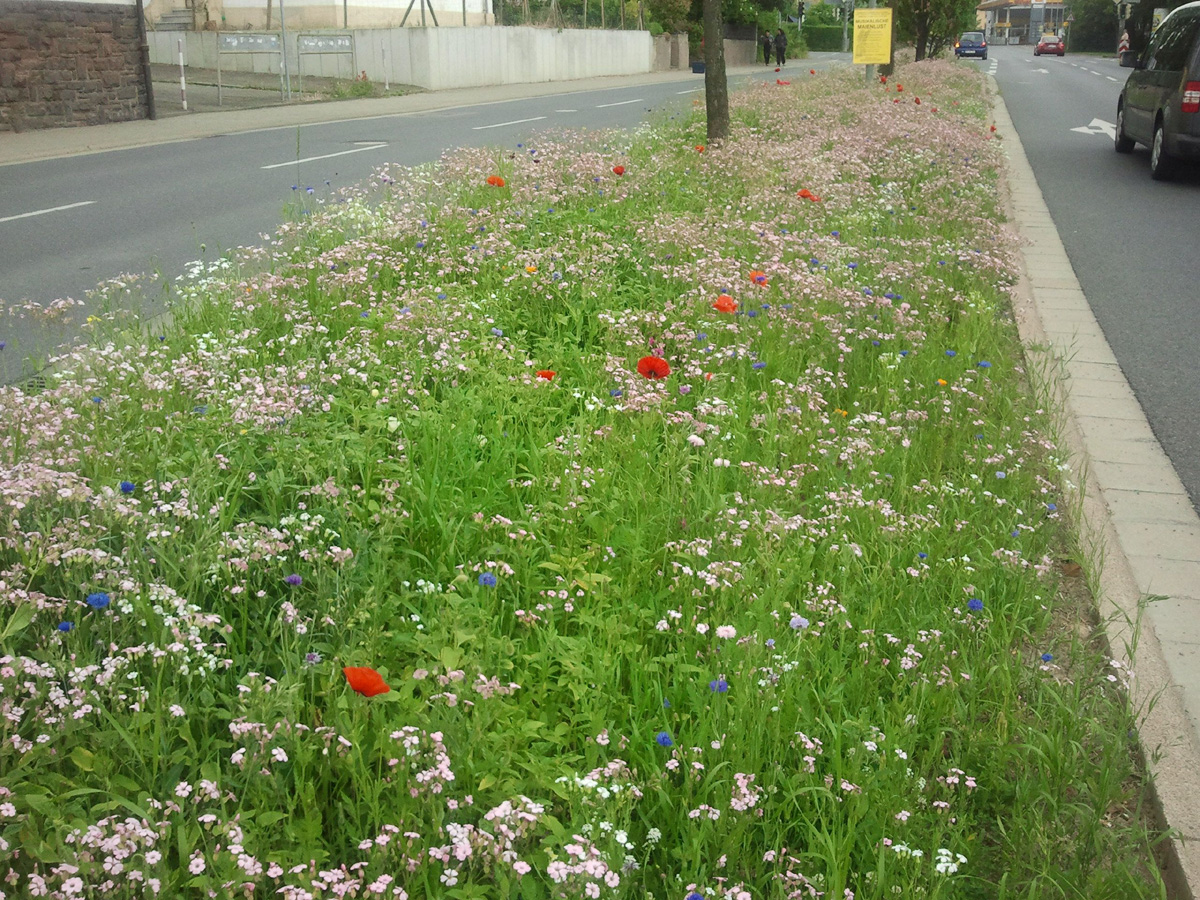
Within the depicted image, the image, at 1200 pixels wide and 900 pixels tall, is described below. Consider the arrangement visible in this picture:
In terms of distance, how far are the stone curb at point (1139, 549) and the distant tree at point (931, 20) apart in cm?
3847

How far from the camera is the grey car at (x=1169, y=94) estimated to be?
1421 cm

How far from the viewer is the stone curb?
2.88 m

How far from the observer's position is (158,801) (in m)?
2.34

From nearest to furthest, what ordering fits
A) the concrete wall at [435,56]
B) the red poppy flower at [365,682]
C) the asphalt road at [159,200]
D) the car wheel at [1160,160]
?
1. the red poppy flower at [365,682]
2. the asphalt road at [159,200]
3. the car wheel at [1160,160]
4. the concrete wall at [435,56]

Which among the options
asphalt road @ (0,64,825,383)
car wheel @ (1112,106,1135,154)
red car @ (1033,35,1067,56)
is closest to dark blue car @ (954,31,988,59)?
red car @ (1033,35,1067,56)

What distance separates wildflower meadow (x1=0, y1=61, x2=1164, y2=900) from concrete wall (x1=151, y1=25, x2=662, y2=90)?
32.1 m

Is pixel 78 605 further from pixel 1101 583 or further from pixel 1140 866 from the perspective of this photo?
pixel 1101 583

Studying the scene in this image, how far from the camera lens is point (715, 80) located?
1412cm

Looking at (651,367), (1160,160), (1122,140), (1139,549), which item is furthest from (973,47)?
(651,367)

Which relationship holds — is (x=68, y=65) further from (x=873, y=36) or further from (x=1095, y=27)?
(x=1095, y=27)

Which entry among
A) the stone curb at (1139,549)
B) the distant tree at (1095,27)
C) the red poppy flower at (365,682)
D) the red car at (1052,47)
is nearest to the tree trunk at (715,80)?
the stone curb at (1139,549)

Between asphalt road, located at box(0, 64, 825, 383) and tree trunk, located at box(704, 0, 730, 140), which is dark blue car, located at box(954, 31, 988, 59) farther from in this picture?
tree trunk, located at box(704, 0, 730, 140)

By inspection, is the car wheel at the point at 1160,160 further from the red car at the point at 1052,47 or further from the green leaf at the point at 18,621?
the red car at the point at 1052,47

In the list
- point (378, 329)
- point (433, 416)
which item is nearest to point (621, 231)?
point (378, 329)
